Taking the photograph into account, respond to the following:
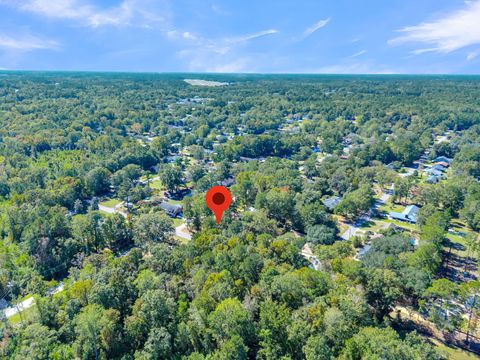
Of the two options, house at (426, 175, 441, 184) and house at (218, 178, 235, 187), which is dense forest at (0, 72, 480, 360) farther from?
house at (426, 175, 441, 184)

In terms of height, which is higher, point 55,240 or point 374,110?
point 374,110

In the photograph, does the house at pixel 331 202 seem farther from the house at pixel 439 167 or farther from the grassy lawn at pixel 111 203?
the grassy lawn at pixel 111 203

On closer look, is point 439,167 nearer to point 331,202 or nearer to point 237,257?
point 331,202

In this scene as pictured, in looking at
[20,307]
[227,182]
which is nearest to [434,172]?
[227,182]

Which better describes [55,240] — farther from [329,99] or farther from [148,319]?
[329,99]

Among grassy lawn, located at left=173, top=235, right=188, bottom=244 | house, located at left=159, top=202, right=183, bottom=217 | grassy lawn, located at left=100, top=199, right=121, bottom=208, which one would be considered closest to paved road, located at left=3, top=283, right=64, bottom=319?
grassy lawn, located at left=173, top=235, right=188, bottom=244

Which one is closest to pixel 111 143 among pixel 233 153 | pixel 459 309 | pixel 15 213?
pixel 233 153
